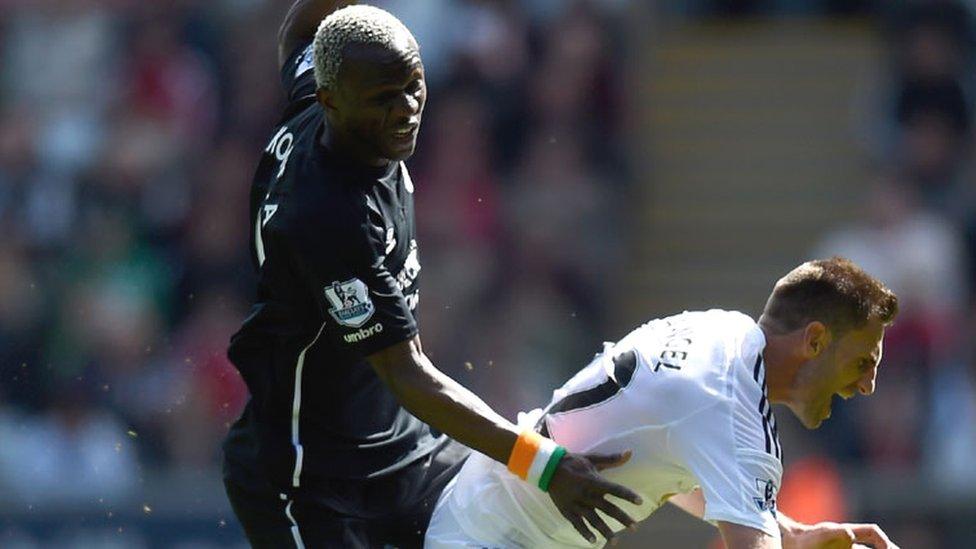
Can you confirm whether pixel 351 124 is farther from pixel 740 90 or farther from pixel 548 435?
pixel 740 90

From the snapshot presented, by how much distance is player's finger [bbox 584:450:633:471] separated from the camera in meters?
5.48

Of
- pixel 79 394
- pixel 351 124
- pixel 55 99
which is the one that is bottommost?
pixel 79 394

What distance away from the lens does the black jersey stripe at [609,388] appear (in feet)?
18.3

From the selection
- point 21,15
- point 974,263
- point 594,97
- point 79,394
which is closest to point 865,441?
point 974,263

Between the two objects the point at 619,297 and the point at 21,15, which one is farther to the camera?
the point at 21,15

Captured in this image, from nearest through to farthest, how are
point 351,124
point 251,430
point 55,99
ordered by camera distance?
point 351,124, point 251,430, point 55,99

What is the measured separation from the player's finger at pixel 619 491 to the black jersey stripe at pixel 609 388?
13.5 inches

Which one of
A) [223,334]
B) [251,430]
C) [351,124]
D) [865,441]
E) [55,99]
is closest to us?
[351,124]

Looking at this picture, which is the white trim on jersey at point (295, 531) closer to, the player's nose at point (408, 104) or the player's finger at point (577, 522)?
the player's finger at point (577, 522)

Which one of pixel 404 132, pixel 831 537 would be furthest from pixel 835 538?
pixel 404 132

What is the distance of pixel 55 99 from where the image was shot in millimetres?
14219

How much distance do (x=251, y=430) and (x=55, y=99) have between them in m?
8.71

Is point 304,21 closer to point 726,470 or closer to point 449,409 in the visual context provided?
point 449,409

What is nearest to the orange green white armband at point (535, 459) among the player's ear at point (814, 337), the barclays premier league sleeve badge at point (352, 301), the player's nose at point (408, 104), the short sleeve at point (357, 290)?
the short sleeve at point (357, 290)
